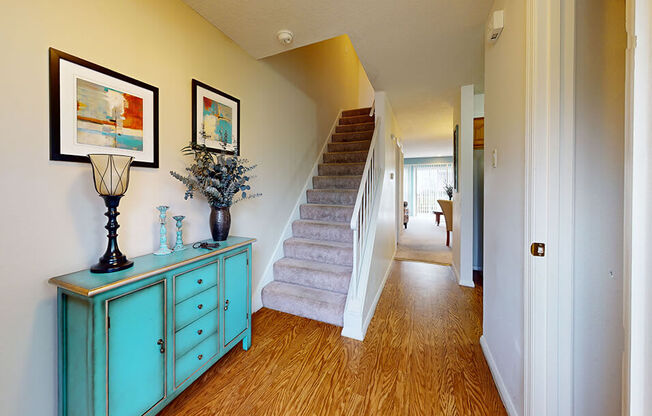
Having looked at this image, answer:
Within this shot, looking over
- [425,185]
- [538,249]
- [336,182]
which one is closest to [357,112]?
[336,182]

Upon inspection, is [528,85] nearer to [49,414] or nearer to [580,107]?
[580,107]

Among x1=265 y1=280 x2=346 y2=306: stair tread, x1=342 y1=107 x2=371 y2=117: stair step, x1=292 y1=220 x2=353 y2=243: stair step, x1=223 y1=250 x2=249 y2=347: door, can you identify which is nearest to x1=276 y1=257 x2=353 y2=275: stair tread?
x1=265 y1=280 x2=346 y2=306: stair tread

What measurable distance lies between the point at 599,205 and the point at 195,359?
1.95 meters

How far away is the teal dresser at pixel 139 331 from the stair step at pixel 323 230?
1.36 metres

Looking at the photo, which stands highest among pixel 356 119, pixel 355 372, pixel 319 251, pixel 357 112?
pixel 357 112

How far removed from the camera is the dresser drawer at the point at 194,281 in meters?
1.26

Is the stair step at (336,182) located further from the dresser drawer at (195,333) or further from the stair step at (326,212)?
the dresser drawer at (195,333)

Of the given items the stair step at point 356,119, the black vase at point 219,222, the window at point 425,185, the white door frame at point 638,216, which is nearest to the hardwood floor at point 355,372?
the black vase at point 219,222

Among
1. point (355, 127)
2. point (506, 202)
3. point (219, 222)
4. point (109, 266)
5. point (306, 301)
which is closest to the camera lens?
point (109, 266)

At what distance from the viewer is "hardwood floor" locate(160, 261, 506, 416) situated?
1.32 m

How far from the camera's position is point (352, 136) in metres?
3.97

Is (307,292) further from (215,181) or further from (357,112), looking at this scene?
(357,112)

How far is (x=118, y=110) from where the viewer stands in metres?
1.29

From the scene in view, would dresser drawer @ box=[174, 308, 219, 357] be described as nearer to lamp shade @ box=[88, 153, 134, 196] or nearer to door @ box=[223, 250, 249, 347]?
door @ box=[223, 250, 249, 347]
